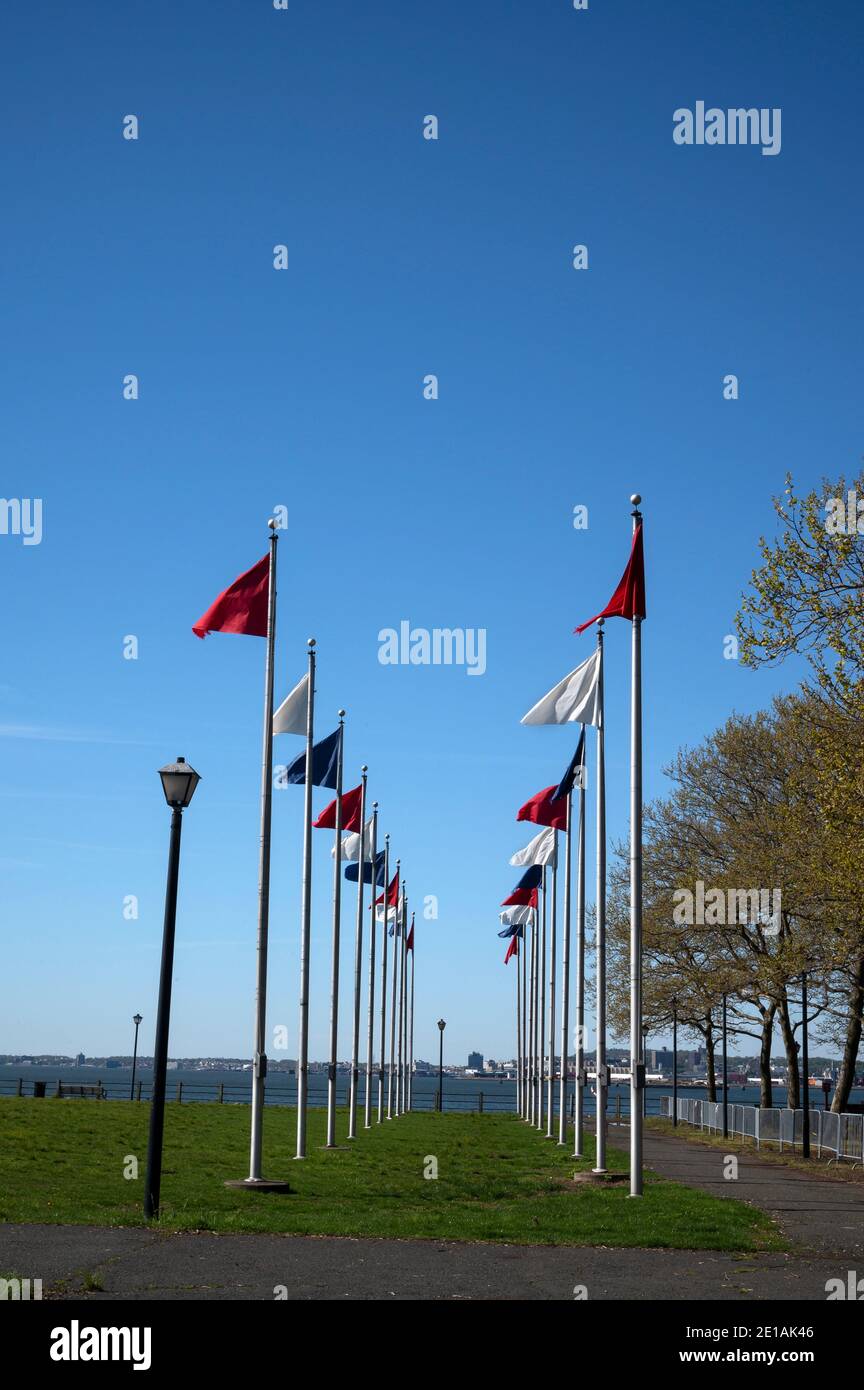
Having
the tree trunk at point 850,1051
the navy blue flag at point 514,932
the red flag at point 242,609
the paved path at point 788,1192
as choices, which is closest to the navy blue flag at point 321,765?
the red flag at point 242,609

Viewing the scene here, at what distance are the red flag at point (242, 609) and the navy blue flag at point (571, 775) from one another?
11.0m

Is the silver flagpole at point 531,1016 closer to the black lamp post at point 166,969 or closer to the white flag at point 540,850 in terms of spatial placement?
the white flag at point 540,850

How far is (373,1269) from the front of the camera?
1412 cm

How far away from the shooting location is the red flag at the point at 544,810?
35.8m

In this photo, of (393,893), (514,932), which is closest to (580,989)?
(393,893)

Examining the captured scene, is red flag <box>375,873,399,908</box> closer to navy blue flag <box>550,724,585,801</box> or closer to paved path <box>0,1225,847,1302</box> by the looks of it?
navy blue flag <box>550,724,585,801</box>

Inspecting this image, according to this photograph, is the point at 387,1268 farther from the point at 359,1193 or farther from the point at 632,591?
the point at 632,591

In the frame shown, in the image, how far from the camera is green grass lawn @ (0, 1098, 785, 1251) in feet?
57.0

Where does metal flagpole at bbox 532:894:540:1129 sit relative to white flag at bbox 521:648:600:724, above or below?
below

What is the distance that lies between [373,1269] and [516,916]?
1808 inches

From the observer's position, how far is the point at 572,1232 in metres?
17.5

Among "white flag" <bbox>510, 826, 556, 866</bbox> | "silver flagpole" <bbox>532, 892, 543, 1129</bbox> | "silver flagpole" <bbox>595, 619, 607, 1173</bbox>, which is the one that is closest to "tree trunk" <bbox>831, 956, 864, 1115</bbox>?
"white flag" <bbox>510, 826, 556, 866</bbox>

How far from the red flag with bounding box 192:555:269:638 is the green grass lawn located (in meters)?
8.61
